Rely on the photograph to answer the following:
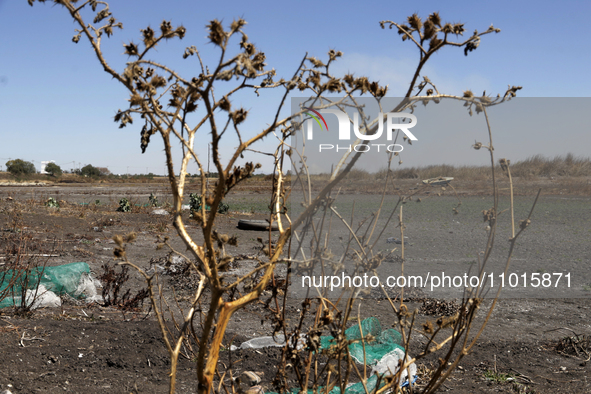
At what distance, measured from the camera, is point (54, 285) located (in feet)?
15.2

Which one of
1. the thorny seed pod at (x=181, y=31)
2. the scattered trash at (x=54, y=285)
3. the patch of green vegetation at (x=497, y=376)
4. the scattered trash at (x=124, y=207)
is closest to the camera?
the thorny seed pod at (x=181, y=31)

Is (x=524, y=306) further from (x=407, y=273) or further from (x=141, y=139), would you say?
(x=141, y=139)

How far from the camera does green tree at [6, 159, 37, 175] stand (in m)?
63.4

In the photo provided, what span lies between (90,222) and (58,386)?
32.0 ft

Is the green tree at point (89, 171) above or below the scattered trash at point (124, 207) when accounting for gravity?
above

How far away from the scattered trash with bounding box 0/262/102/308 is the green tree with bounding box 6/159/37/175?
66162 millimetres

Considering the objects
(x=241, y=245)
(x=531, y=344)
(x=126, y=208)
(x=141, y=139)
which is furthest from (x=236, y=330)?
(x=126, y=208)

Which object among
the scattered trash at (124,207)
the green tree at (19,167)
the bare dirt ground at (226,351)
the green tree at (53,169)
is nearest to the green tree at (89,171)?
the green tree at (53,169)

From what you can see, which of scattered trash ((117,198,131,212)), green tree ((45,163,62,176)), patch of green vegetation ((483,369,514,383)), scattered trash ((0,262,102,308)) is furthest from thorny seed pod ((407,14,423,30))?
green tree ((45,163,62,176))

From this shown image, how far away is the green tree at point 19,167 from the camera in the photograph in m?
63.4

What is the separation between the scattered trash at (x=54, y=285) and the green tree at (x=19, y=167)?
66.2 meters

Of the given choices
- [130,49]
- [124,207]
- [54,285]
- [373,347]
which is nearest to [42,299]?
[54,285]

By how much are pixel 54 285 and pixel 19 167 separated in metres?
69.9

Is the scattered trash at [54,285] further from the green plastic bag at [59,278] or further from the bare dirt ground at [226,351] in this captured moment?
the bare dirt ground at [226,351]
